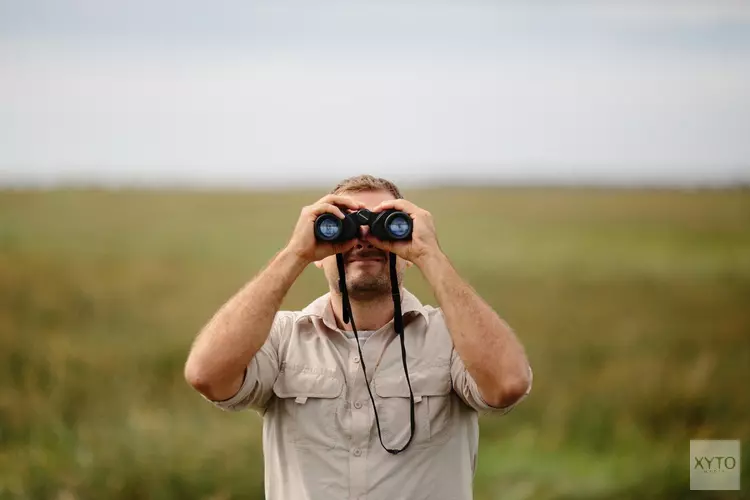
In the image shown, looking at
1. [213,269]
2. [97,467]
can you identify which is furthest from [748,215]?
[97,467]

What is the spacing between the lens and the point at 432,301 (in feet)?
31.7

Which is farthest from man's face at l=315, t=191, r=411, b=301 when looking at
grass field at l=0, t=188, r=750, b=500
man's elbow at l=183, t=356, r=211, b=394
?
grass field at l=0, t=188, r=750, b=500

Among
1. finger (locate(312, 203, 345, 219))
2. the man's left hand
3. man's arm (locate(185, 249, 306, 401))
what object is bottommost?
man's arm (locate(185, 249, 306, 401))

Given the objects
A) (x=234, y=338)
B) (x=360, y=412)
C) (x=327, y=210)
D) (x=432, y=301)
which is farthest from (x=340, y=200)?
(x=432, y=301)

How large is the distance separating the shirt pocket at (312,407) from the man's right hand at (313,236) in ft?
0.98

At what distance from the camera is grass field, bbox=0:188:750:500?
705 cm

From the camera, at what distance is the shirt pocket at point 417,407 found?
2637mm

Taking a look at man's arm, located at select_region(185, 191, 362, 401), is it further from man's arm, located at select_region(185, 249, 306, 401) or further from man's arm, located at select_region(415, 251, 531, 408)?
man's arm, located at select_region(415, 251, 531, 408)

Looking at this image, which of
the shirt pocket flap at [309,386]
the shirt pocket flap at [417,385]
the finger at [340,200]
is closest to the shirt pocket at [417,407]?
the shirt pocket flap at [417,385]

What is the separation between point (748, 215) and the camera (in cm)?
1180

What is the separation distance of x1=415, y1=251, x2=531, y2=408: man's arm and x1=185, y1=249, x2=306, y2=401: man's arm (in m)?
0.41

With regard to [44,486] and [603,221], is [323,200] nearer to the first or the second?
[44,486]

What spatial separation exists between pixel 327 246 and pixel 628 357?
7.78 m

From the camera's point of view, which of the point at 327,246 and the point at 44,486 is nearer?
the point at 327,246
